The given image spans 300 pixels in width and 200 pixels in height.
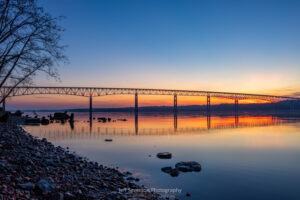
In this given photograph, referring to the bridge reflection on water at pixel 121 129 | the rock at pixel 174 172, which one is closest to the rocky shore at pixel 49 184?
the rock at pixel 174 172

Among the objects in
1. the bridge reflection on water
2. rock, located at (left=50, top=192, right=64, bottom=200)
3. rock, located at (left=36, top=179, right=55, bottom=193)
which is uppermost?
rock, located at (left=36, top=179, right=55, bottom=193)

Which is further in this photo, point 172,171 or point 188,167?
point 188,167

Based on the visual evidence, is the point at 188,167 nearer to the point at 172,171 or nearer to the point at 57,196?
the point at 172,171

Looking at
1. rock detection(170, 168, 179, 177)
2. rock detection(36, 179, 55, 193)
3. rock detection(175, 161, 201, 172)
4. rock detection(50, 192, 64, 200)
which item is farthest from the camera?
rock detection(175, 161, 201, 172)

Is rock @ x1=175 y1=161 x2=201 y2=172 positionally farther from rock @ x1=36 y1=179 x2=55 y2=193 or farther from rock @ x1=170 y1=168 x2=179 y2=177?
rock @ x1=36 y1=179 x2=55 y2=193

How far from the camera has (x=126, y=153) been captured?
18.5 meters

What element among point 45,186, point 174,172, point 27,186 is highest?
point 27,186

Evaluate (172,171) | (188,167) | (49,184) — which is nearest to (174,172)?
(172,171)

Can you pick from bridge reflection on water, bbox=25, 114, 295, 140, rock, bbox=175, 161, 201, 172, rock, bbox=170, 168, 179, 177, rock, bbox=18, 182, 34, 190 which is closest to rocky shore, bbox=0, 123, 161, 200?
rock, bbox=18, 182, 34, 190

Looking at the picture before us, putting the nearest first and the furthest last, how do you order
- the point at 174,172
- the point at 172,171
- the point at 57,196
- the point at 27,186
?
the point at 57,196, the point at 27,186, the point at 174,172, the point at 172,171

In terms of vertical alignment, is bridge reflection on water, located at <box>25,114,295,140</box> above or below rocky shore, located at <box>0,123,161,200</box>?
below

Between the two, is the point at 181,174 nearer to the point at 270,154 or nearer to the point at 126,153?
the point at 126,153

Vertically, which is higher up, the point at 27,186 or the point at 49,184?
the point at 27,186

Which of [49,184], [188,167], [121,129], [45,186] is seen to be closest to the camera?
[45,186]
